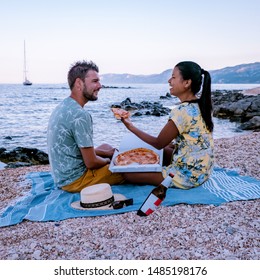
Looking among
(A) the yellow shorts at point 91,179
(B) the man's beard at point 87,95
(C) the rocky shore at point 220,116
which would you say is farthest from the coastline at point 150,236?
(C) the rocky shore at point 220,116

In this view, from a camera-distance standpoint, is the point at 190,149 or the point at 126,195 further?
the point at 126,195

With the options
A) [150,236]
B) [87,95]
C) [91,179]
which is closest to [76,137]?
[87,95]

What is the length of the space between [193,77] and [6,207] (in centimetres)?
301

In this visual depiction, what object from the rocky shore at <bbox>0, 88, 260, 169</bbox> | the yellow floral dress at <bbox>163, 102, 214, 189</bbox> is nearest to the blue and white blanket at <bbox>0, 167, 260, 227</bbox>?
the yellow floral dress at <bbox>163, 102, 214, 189</bbox>

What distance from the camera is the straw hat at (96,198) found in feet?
13.5

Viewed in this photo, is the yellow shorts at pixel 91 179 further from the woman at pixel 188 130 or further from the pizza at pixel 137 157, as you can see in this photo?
the woman at pixel 188 130

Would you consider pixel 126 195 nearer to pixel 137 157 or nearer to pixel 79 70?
pixel 137 157

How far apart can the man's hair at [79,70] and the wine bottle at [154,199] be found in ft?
5.58

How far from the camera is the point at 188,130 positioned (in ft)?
14.3

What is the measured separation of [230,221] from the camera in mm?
3738

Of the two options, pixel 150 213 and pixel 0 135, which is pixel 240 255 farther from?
pixel 0 135

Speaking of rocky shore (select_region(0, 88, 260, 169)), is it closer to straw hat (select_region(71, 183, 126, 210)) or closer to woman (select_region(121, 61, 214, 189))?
straw hat (select_region(71, 183, 126, 210))

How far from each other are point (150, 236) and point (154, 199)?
0.71 metres

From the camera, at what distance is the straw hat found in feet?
13.5
